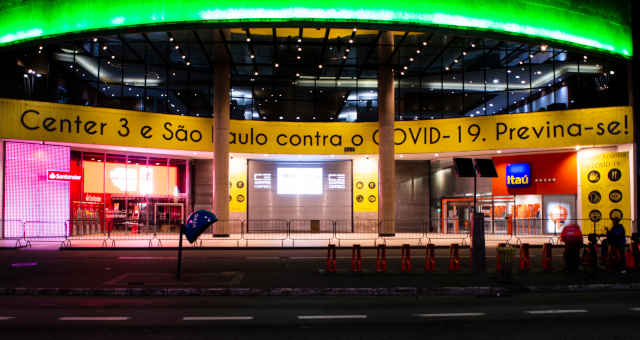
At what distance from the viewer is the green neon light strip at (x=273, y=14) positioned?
1330 cm

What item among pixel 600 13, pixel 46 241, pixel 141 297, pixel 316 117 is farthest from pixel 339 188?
pixel 141 297

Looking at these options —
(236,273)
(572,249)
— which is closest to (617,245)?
(572,249)

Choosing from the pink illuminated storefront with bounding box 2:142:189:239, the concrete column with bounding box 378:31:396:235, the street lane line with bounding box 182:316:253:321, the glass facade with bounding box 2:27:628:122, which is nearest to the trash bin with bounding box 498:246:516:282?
the street lane line with bounding box 182:316:253:321

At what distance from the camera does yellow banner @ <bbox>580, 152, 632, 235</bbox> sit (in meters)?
27.7

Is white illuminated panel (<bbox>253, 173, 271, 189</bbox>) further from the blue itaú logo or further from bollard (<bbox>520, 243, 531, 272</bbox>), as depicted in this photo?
bollard (<bbox>520, 243, 531, 272</bbox>)

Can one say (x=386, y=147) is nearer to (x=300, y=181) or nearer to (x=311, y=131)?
(x=311, y=131)

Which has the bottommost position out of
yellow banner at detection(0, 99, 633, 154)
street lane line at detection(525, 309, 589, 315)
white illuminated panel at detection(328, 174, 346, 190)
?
street lane line at detection(525, 309, 589, 315)

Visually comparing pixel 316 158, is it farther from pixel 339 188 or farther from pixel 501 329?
pixel 501 329

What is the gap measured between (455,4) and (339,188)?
22492 millimetres

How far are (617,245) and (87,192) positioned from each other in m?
28.6

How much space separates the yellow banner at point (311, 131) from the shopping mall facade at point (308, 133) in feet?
0.27

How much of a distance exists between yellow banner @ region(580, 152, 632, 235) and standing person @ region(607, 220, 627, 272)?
583 inches

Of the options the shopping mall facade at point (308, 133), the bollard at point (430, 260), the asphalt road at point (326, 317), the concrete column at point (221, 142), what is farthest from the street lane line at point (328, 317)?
the concrete column at point (221, 142)

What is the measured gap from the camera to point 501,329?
796 centimetres
